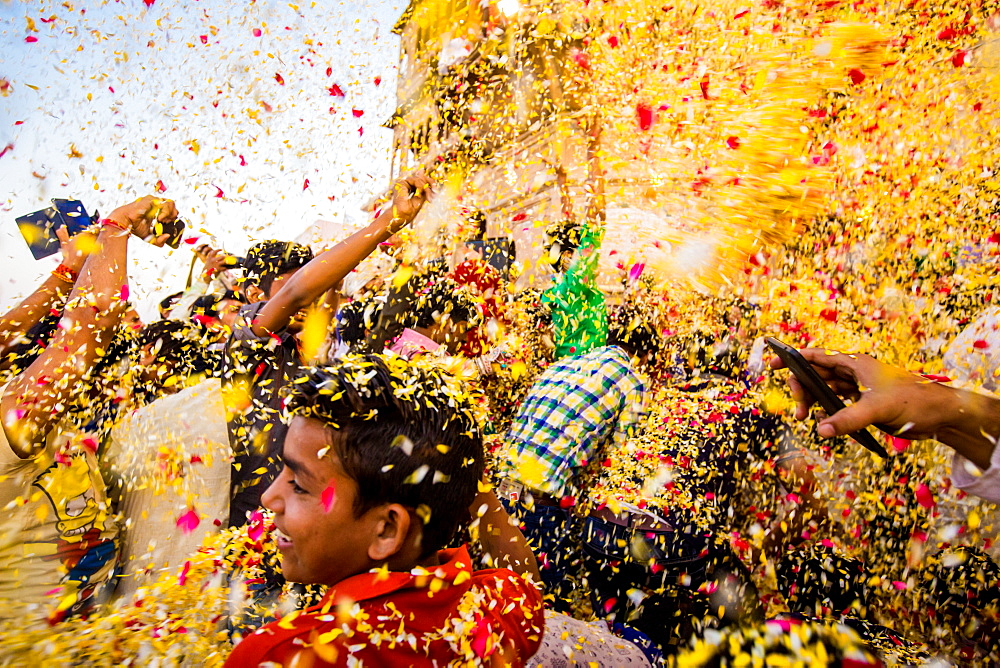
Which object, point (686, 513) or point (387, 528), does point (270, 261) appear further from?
point (686, 513)

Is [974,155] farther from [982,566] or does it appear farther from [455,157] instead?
[455,157]

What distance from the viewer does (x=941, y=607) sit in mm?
2090

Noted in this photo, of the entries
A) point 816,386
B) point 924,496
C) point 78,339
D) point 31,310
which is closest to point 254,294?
point 31,310

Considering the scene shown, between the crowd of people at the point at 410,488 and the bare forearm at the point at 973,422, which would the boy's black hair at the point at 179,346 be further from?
the bare forearm at the point at 973,422

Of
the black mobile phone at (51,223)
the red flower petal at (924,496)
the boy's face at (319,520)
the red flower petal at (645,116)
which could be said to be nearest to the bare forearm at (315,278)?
the black mobile phone at (51,223)

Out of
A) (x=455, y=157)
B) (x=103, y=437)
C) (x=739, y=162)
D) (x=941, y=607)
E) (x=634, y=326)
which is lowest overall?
(x=941, y=607)

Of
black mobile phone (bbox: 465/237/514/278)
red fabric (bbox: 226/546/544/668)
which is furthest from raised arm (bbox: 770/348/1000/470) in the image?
black mobile phone (bbox: 465/237/514/278)

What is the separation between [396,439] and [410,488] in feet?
0.44

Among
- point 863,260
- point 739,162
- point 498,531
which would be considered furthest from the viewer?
point 739,162

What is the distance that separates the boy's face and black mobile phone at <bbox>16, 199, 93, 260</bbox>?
1.95m

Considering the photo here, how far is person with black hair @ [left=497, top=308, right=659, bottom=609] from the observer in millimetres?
2498

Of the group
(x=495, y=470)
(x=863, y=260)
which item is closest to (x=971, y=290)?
(x=863, y=260)

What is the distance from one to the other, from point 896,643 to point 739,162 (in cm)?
455

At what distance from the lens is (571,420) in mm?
2557
